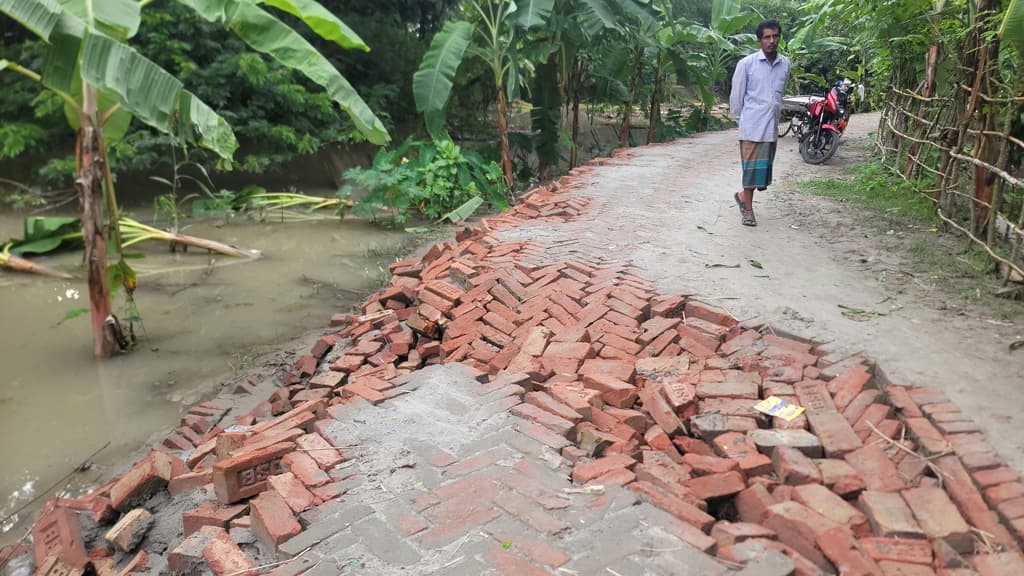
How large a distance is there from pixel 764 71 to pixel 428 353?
11.3 feet

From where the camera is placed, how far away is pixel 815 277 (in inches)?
179

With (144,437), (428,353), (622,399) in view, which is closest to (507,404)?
(622,399)

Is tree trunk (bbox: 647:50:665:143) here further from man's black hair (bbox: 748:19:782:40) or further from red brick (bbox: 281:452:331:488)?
red brick (bbox: 281:452:331:488)

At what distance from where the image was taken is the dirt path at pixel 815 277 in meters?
3.10

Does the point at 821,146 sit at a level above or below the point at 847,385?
above

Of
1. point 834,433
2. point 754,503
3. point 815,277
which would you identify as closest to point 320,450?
point 754,503

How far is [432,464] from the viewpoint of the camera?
2658mm

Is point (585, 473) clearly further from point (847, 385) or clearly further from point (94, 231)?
point (94, 231)

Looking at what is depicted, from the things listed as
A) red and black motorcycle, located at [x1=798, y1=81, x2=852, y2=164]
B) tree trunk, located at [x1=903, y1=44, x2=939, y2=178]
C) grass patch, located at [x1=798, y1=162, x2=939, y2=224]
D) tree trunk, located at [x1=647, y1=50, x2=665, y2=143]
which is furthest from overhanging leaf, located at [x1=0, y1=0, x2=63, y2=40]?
tree trunk, located at [x1=647, y1=50, x2=665, y2=143]

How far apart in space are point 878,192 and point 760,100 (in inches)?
104

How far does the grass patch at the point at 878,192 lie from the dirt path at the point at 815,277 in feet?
0.79

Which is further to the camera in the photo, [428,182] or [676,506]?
[428,182]

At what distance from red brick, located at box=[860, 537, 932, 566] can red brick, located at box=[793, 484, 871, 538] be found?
6 centimetres

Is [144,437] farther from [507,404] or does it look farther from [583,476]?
[583,476]
